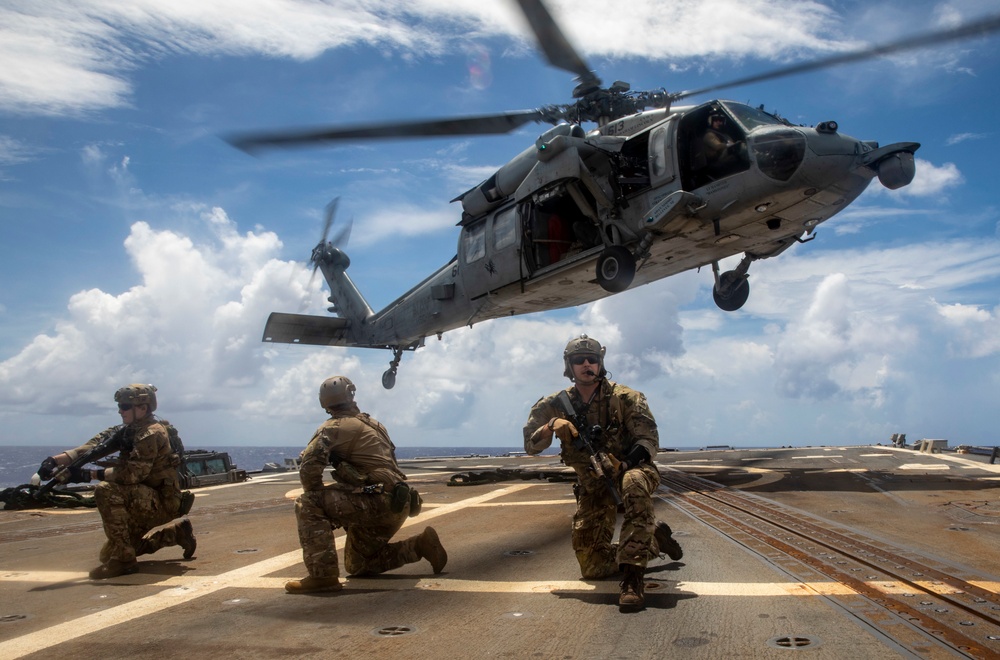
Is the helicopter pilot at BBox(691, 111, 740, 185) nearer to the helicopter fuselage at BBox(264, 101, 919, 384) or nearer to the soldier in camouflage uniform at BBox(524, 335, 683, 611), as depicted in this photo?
the helicopter fuselage at BBox(264, 101, 919, 384)

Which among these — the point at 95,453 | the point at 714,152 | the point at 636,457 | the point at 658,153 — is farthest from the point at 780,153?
the point at 95,453

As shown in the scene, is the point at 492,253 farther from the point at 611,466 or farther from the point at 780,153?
the point at 611,466

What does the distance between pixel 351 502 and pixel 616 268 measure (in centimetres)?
869

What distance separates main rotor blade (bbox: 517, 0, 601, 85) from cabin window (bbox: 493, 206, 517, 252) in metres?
3.00

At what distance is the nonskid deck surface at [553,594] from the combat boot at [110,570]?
129 millimetres

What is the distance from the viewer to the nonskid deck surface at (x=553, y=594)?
143 inches

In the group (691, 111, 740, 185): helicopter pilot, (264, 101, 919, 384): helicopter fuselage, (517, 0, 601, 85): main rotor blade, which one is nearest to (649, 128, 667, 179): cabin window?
(264, 101, 919, 384): helicopter fuselage

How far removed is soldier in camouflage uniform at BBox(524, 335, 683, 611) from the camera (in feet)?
16.3

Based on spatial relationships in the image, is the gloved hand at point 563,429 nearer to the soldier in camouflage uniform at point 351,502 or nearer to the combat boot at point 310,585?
the soldier in camouflage uniform at point 351,502

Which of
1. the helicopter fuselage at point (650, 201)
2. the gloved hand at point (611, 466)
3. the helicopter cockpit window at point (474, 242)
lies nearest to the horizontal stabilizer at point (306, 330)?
the helicopter fuselage at point (650, 201)

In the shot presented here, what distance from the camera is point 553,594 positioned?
15.4ft

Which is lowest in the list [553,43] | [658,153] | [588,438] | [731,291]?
[588,438]

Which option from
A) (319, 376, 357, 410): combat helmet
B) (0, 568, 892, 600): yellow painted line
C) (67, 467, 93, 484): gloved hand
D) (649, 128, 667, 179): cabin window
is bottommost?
(0, 568, 892, 600): yellow painted line

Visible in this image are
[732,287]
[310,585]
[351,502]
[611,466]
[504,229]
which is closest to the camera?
[611,466]
